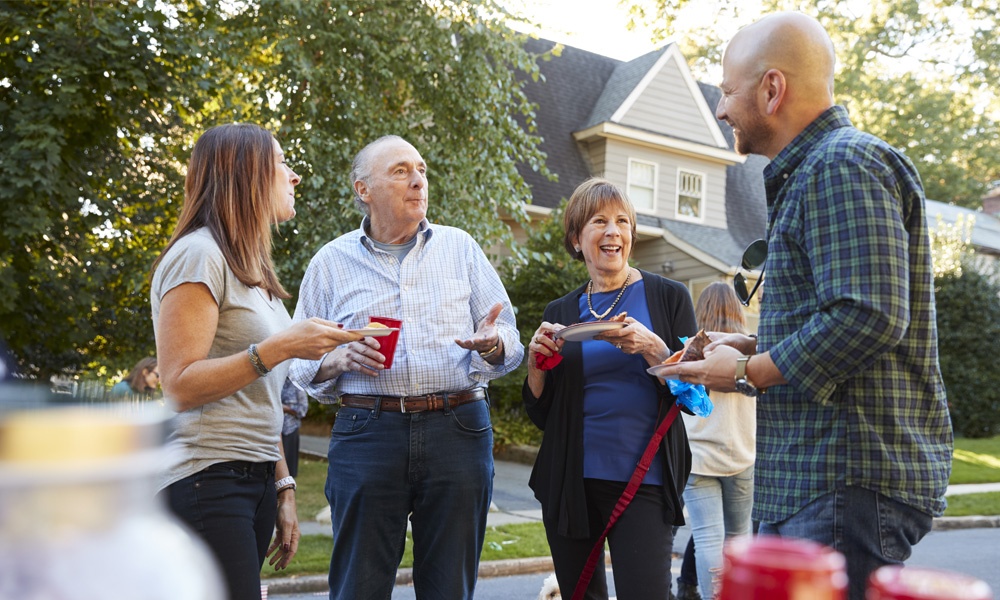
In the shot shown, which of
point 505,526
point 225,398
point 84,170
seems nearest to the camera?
point 225,398

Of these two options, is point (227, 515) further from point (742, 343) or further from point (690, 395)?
point (690, 395)

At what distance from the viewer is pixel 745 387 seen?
6.72 feet

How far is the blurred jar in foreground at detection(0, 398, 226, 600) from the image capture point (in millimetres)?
713

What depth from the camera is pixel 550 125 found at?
2077 centimetres

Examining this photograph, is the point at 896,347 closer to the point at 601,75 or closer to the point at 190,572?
the point at 190,572

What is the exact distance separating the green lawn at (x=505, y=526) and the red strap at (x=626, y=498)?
430 centimetres

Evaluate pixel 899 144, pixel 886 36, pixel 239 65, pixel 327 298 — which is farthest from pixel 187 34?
pixel 899 144

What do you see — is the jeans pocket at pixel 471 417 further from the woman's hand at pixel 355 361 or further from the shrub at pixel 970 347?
the shrub at pixel 970 347

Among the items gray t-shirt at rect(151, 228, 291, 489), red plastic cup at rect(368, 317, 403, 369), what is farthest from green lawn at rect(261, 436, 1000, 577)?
gray t-shirt at rect(151, 228, 291, 489)

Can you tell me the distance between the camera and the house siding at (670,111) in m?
21.0

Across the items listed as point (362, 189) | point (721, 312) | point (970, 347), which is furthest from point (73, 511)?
point (970, 347)

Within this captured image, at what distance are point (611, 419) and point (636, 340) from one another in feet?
1.51

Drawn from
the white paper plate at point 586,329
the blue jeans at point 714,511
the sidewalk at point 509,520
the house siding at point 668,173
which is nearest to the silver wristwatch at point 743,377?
the white paper plate at point 586,329

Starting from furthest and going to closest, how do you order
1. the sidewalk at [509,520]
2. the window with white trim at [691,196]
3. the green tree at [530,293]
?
the window with white trim at [691,196], the green tree at [530,293], the sidewalk at [509,520]
